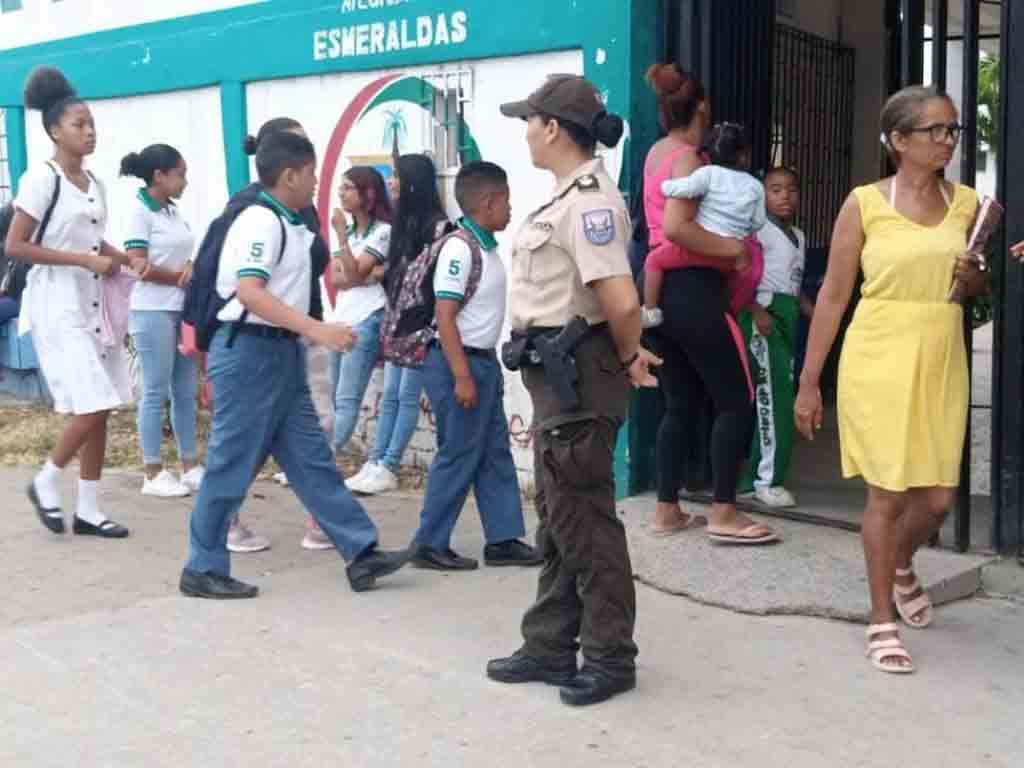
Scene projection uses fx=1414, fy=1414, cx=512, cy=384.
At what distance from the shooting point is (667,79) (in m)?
5.59

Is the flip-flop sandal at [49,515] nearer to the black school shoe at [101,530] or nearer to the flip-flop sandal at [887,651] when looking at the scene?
the black school shoe at [101,530]

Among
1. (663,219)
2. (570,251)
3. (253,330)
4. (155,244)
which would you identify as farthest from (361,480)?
(570,251)

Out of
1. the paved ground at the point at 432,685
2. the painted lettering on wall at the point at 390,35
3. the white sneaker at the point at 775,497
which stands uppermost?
the painted lettering on wall at the point at 390,35

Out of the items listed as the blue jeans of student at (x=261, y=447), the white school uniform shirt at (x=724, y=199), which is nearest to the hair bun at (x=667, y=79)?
the white school uniform shirt at (x=724, y=199)

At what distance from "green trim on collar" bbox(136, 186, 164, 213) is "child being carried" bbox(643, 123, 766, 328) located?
2.74m

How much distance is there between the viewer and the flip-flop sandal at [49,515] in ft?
20.9

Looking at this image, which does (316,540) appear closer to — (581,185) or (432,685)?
(432,685)

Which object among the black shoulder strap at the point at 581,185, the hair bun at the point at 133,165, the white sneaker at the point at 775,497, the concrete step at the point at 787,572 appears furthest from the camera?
the hair bun at the point at 133,165

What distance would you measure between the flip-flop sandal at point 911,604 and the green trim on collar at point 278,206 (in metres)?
2.54

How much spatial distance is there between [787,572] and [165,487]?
11.3 ft

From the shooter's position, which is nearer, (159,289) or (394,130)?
(159,289)

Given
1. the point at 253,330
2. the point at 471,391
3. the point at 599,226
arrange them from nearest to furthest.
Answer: the point at 599,226, the point at 253,330, the point at 471,391

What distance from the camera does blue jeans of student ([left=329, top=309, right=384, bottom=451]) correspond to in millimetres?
7273

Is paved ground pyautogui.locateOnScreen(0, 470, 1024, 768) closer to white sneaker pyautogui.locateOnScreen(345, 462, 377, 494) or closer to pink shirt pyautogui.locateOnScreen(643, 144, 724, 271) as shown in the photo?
pink shirt pyautogui.locateOnScreen(643, 144, 724, 271)
